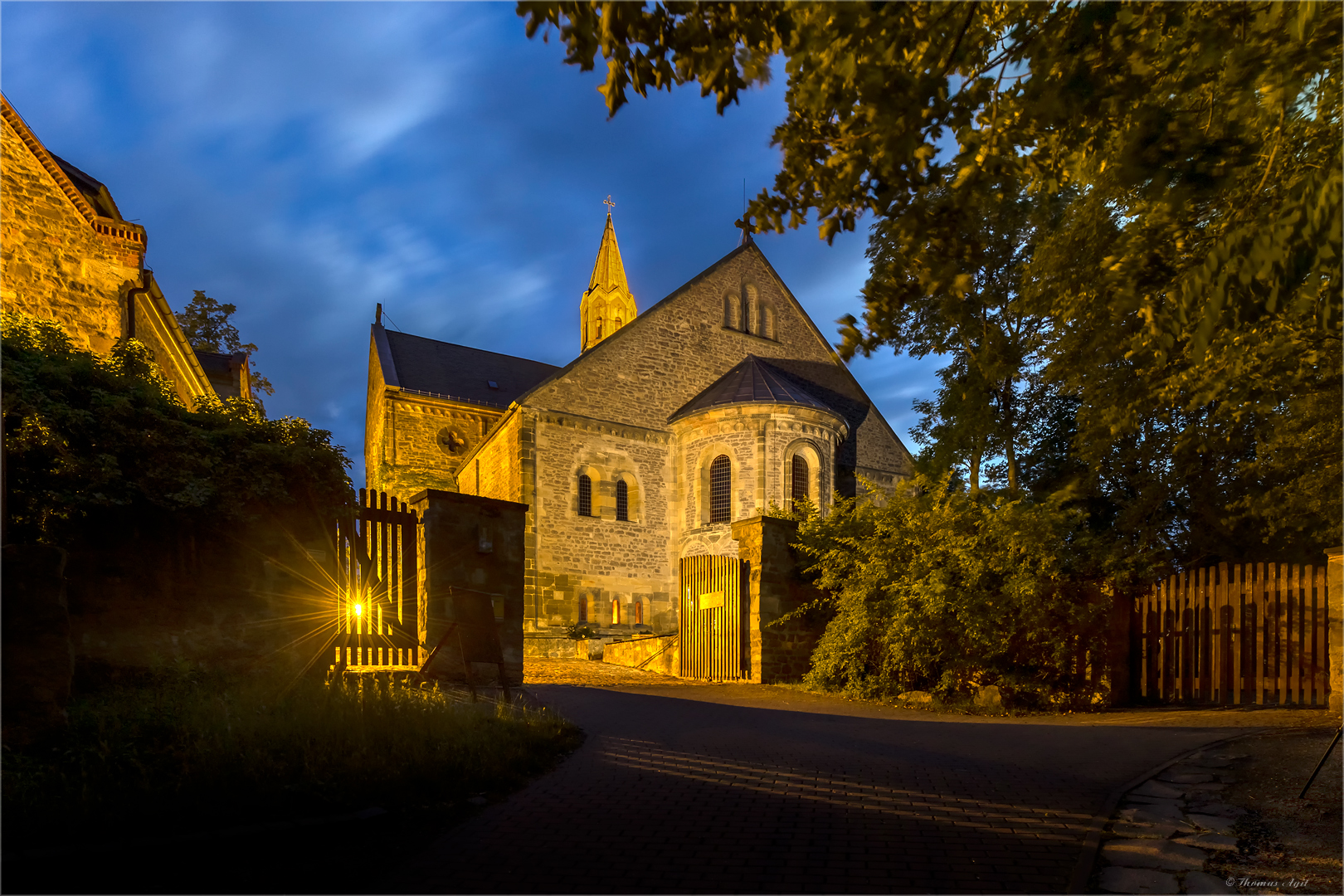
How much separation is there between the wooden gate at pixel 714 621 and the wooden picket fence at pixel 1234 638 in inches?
218

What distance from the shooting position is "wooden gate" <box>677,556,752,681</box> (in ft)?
42.8

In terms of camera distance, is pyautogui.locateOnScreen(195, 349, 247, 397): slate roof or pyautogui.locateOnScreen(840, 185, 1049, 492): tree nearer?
pyautogui.locateOnScreen(840, 185, 1049, 492): tree

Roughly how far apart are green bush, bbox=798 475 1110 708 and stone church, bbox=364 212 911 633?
11816 millimetres

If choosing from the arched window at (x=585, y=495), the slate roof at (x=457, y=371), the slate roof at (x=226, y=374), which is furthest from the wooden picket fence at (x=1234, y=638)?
the slate roof at (x=457, y=371)

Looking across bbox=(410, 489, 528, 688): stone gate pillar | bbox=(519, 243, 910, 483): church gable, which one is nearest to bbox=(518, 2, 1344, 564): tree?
bbox=(410, 489, 528, 688): stone gate pillar

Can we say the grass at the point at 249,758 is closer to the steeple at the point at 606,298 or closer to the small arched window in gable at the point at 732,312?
the small arched window in gable at the point at 732,312

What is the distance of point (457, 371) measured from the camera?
36312 mm

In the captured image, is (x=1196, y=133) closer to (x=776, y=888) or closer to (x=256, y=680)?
(x=776, y=888)

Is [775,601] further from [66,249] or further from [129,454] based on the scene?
[66,249]

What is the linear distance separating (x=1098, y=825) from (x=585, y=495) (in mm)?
22177

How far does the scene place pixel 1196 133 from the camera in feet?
17.0

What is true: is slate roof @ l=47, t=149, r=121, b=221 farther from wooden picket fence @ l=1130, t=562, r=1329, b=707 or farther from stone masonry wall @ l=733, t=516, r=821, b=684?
wooden picket fence @ l=1130, t=562, r=1329, b=707

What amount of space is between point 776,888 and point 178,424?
677 cm

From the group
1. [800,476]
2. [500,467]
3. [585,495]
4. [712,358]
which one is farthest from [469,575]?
[712,358]
